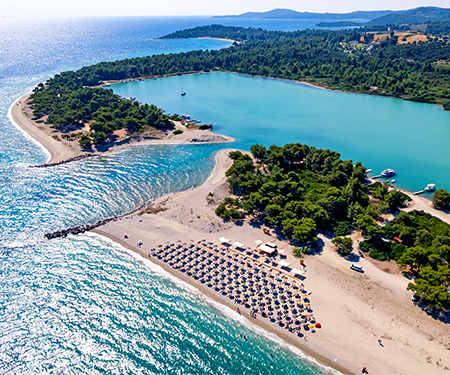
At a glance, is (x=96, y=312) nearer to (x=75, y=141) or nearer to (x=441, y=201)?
(x=441, y=201)

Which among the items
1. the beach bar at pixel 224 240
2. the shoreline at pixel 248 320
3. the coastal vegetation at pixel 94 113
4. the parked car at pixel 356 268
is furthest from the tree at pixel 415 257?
the coastal vegetation at pixel 94 113

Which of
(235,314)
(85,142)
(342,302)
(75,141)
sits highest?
(85,142)

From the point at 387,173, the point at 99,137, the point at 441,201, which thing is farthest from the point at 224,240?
the point at 99,137

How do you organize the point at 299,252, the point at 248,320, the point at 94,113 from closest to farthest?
the point at 248,320
the point at 299,252
the point at 94,113

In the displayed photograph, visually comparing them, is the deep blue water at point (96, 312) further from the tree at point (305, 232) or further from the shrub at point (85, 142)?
the shrub at point (85, 142)

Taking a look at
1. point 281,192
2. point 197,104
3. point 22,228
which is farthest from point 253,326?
point 197,104

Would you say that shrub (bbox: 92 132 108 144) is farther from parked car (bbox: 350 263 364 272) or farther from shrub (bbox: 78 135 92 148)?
parked car (bbox: 350 263 364 272)

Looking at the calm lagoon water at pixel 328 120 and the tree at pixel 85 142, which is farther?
the tree at pixel 85 142
